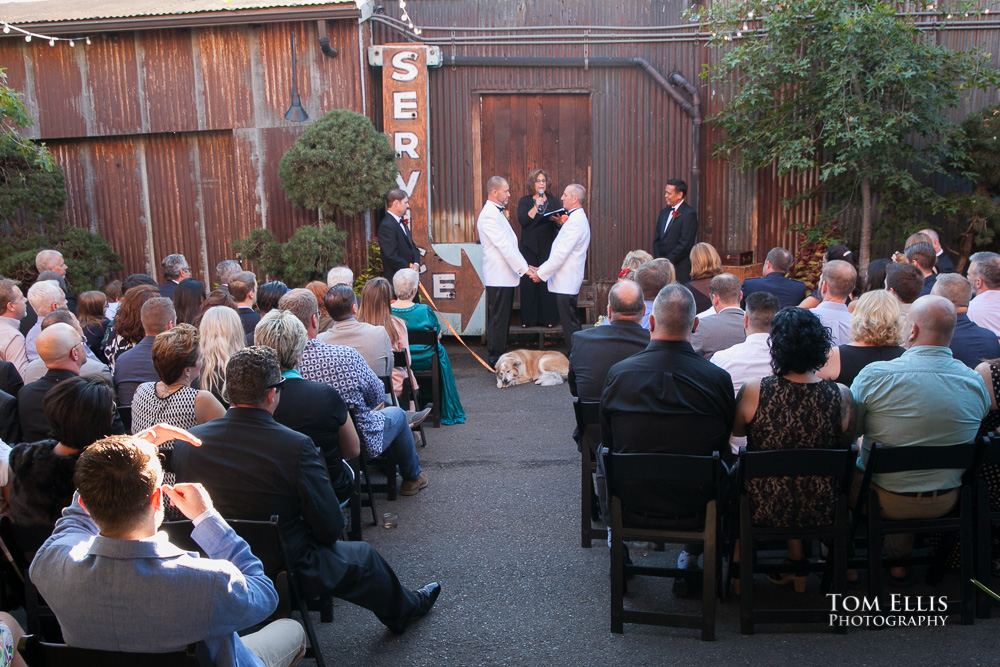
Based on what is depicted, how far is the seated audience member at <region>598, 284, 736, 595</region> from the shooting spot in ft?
11.6

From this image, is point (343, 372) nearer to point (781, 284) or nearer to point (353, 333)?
point (353, 333)

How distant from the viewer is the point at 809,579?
406 centimetres

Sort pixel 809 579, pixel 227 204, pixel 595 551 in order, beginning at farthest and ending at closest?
pixel 227 204 < pixel 595 551 < pixel 809 579

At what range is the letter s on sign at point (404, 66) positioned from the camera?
31.5ft

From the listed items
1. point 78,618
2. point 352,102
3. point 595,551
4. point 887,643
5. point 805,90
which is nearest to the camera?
point 78,618

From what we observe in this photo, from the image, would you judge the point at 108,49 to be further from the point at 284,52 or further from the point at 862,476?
the point at 862,476

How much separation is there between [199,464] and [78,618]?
1.01 m

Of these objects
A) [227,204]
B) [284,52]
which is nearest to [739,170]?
[284,52]

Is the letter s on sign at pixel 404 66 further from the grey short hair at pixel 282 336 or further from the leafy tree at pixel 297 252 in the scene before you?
the grey short hair at pixel 282 336

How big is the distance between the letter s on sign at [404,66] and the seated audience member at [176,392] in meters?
6.50

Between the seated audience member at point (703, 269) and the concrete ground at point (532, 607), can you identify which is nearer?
the concrete ground at point (532, 607)

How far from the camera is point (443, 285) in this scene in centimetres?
1012

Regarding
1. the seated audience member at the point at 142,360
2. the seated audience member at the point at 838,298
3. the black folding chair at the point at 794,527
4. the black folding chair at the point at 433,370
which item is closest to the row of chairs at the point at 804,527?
the black folding chair at the point at 794,527

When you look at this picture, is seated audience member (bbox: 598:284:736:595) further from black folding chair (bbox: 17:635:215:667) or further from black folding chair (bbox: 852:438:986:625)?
black folding chair (bbox: 17:635:215:667)
